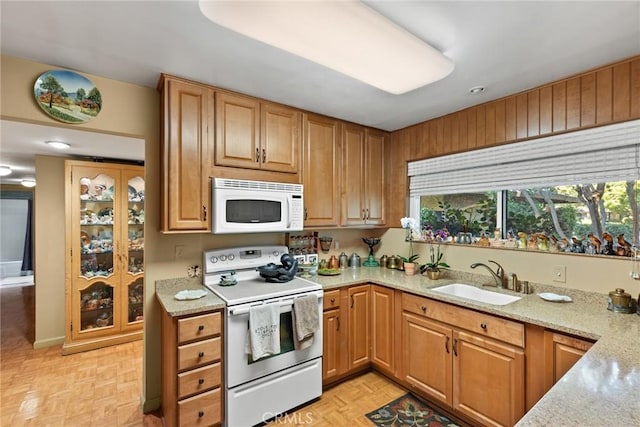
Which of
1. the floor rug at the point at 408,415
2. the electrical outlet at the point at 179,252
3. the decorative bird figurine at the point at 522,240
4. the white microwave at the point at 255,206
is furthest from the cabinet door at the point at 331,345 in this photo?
the decorative bird figurine at the point at 522,240

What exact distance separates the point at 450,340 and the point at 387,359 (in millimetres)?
664

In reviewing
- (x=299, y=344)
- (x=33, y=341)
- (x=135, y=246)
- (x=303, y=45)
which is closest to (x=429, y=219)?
(x=299, y=344)

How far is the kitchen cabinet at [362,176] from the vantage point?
2.91 meters

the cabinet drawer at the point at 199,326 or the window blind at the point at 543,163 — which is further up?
the window blind at the point at 543,163

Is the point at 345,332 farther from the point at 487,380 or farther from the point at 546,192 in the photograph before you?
the point at 546,192

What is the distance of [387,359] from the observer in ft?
8.09

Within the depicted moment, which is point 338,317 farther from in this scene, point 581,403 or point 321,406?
point 581,403

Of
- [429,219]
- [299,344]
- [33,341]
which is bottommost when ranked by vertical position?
[33,341]

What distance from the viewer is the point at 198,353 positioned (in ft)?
5.79

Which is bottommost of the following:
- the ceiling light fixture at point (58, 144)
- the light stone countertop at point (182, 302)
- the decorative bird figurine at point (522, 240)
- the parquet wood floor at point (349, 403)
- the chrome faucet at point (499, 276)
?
the parquet wood floor at point (349, 403)

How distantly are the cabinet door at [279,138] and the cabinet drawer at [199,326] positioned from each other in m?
1.18

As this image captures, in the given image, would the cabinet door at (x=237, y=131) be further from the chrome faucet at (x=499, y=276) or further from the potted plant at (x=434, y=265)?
Result: the chrome faucet at (x=499, y=276)

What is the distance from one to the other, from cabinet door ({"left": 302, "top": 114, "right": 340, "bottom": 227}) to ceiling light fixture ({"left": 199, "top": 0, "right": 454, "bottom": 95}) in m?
1.04

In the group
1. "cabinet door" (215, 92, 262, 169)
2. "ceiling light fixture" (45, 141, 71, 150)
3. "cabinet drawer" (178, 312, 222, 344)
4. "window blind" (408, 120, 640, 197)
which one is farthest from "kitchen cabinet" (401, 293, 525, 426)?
"ceiling light fixture" (45, 141, 71, 150)
